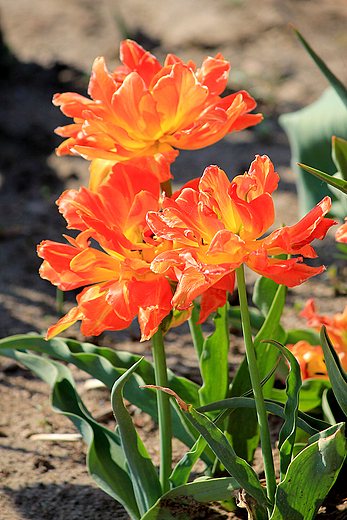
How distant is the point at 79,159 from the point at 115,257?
3094 mm

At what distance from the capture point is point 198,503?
886 millimetres

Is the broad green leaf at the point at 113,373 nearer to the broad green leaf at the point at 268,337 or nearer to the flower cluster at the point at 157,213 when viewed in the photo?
the broad green leaf at the point at 268,337

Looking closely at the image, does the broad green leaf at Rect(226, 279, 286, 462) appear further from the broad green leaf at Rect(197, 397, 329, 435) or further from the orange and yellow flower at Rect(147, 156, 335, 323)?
the orange and yellow flower at Rect(147, 156, 335, 323)

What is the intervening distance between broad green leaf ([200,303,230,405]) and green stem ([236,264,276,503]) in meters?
0.27

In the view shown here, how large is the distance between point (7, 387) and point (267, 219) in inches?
56.1

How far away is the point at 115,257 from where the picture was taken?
78 centimetres

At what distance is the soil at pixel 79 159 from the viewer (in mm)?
1370

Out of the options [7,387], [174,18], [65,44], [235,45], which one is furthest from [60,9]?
[7,387]

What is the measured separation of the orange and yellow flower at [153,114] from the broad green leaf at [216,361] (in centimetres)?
40

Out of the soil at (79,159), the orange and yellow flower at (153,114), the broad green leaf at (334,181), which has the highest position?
the orange and yellow flower at (153,114)

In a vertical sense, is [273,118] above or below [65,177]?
above

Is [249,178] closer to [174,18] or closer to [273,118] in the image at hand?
[273,118]

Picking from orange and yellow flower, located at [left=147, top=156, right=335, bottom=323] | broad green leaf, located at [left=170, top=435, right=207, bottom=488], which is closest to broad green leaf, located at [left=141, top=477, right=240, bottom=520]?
broad green leaf, located at [left=170, top=435, right=207, bottom=488]

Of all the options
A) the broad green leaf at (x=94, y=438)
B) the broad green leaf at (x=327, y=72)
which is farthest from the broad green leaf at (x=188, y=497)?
the broad green leaf at (x=327, y=72)
